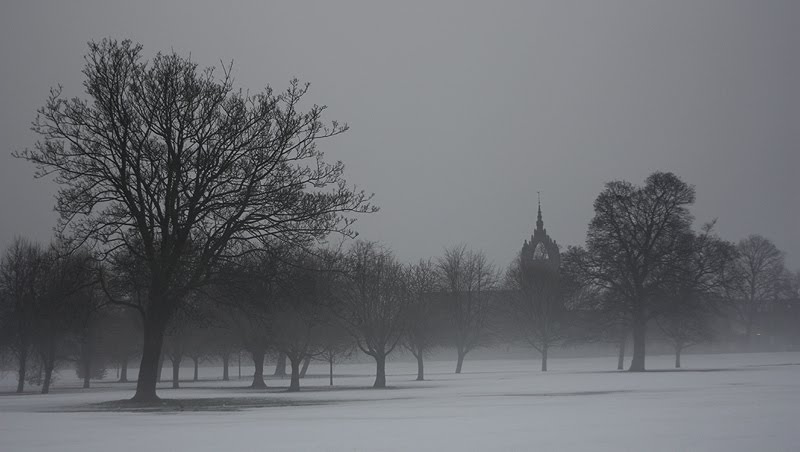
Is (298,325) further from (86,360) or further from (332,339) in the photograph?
(86,360)

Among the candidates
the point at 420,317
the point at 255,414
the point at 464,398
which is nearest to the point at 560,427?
the point at 255,414

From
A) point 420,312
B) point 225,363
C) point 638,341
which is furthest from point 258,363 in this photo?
point 638,341

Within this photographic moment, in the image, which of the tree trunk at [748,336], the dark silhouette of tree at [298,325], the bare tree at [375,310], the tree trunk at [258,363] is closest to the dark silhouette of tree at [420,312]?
the bare tree at [375,310]

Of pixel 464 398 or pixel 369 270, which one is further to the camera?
pixel 369 270

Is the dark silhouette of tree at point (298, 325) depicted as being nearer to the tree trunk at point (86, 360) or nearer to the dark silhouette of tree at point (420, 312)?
the dark silhouette of tree at point (420, 312)

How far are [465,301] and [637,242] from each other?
28257mm

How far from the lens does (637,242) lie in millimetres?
65750

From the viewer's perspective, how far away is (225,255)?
120 ft

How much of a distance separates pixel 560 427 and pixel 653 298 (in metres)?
45.9

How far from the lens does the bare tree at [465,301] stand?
8200 centimetres

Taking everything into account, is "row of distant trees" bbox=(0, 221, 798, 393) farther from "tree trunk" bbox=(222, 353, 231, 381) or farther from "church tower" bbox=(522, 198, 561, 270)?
"church tower" bbox=(522, 198, 561, 270)

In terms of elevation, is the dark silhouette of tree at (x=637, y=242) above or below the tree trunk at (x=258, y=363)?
above

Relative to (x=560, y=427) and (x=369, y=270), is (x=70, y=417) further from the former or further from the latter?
(x=369, y=270)

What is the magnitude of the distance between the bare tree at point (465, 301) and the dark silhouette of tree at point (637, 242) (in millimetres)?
17479
